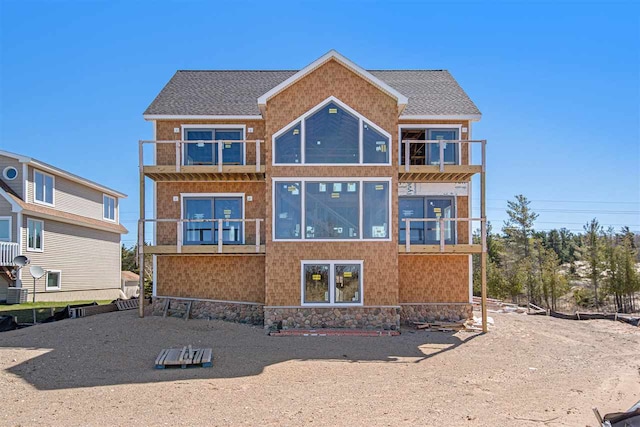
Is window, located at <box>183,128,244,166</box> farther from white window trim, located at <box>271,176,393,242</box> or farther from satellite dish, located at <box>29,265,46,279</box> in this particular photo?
satellite dish, located at <box>29,265,46,279</box>

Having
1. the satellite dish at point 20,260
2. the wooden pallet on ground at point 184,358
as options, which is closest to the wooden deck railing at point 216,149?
the wooden pallet on ground at point 184,358

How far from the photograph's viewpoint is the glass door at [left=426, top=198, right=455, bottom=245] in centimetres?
1791

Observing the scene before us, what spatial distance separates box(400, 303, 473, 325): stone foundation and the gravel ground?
1.39 m

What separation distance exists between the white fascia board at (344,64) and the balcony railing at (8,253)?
13155 millimetres

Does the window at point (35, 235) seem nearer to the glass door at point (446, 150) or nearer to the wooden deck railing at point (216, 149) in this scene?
the wooden deck railing at point (216, 149)

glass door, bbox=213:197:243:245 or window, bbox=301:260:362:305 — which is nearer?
window, bbox=301:260:362:305

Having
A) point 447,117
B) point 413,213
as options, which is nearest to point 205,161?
point 413,213

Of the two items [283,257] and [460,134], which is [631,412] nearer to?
[283,257]

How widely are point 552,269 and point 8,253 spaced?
26.9 metres

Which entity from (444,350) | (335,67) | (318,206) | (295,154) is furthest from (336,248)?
(335,67)

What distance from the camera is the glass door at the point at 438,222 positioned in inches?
705

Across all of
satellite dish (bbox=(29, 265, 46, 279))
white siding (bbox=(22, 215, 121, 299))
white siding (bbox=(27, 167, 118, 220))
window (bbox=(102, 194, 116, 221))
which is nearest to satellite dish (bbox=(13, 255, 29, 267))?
satellite dish (bbox=(29, 265, 46, 279))

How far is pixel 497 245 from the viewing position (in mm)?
36750

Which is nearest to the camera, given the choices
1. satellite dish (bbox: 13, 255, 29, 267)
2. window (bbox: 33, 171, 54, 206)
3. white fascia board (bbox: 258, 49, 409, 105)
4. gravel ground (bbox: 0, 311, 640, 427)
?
gravel ground (bbox: 0, 311, 640, 427)
